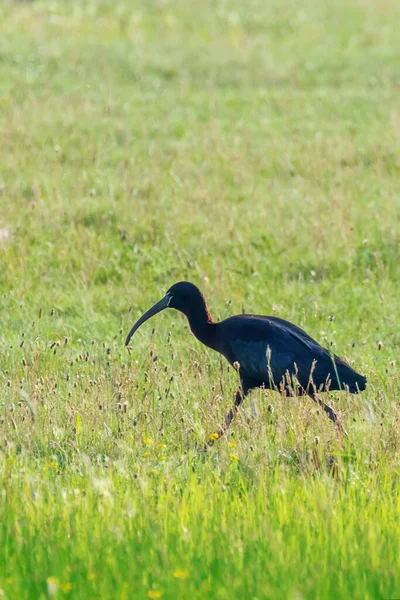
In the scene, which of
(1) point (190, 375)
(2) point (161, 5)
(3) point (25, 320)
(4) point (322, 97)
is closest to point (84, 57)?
(4) point (322, 97)

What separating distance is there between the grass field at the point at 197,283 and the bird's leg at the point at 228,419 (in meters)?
0.10

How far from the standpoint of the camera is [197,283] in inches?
415

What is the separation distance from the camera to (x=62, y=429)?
21.1 ft

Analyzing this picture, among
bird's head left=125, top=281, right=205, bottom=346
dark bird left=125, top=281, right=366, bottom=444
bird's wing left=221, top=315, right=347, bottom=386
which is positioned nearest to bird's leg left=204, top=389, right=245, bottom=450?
dark bird left=125, top=281, right=366, bottom=444

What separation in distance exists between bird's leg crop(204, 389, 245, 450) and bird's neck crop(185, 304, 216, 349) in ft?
1.43

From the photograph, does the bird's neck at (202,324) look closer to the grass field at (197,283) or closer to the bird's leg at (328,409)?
the grass field at (197,283)

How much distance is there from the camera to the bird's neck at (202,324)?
733 cm

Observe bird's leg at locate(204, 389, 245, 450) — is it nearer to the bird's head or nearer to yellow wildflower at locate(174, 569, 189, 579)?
the bird's head

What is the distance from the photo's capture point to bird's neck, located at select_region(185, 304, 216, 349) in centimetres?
733

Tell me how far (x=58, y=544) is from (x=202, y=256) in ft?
21.9

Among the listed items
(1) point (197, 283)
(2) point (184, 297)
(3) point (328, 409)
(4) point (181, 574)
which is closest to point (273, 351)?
(3) point (328, 409)

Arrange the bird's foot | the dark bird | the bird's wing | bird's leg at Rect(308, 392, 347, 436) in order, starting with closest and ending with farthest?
the bird's foot < bird's leg at Rect(308, 392, 347, 436) < the dark bird < the bird's wing

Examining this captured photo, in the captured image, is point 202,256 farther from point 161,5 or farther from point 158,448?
point 161,5

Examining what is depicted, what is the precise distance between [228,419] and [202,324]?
37.4 inches
